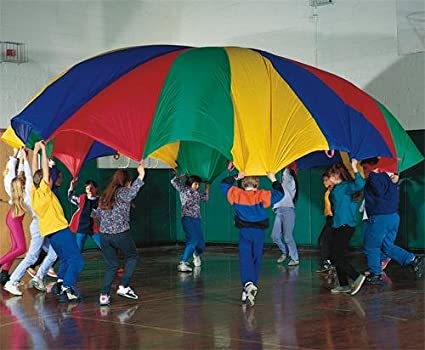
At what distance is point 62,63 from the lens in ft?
46.5

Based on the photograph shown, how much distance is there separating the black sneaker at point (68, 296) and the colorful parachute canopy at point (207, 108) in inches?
66.0

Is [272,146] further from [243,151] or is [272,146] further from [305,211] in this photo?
[305,211]

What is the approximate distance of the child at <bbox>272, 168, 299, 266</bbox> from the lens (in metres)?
11.6

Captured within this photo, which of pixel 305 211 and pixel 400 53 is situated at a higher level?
pixel 400 53

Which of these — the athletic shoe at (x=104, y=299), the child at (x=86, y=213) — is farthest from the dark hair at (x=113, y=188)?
the child at (x=86, y=213)

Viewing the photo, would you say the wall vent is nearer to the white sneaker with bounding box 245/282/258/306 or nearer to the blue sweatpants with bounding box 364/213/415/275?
the blue sweatpants with bounding box 364/213/415/275

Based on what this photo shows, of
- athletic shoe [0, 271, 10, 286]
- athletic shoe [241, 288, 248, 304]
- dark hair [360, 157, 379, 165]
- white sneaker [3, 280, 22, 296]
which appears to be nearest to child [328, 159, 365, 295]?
dark hair [360, 157, 379, 165]

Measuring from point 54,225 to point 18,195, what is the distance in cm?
121

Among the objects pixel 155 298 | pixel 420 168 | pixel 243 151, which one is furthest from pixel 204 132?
pixel 420 168

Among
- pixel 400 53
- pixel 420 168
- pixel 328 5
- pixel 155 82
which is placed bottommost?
pixel 420 168

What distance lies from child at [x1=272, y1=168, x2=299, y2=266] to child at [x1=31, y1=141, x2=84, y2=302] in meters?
4.18

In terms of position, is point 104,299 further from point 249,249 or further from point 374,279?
point 374,279

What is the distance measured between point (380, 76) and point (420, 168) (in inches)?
66.0

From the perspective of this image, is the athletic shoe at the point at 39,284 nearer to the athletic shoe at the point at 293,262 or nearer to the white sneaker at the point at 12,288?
the white sneaker at the point at 12,288
